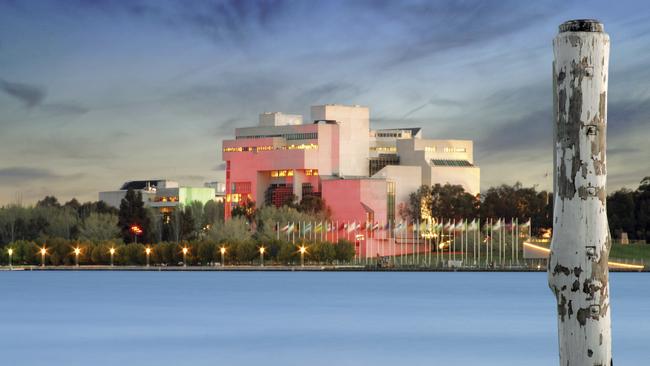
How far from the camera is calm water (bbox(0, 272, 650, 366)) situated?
48.2m

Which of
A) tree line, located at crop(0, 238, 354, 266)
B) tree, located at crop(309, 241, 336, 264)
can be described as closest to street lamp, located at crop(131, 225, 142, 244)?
tree line, located at crop(0, 238, 354, 266)

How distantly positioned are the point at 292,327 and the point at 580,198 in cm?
6010

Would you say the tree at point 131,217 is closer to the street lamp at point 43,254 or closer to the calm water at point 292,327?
the street lamp at point 43,254

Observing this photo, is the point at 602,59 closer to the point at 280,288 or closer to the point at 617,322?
the point at 617,322

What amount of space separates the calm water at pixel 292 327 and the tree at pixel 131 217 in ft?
200

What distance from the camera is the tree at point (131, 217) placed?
18600 centimetres

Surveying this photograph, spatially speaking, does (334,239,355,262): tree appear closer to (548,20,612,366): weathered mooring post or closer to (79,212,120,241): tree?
(79,212,120,241): tree

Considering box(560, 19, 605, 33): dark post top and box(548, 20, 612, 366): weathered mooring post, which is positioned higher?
box(560, 19, 605, 33): dark post top

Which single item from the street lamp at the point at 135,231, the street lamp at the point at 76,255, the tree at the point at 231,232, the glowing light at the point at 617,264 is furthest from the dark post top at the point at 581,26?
the tree at the point at 231,232

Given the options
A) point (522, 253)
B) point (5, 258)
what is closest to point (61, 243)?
point (5, 258)

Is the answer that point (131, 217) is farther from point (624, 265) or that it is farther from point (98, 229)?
point (624, 265)

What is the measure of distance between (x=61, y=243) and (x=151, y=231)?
1764 cm

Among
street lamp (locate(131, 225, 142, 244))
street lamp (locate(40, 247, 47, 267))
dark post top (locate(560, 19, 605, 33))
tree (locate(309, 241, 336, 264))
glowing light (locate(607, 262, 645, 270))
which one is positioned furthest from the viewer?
street lamp (locate(131, 225, 142, 244))

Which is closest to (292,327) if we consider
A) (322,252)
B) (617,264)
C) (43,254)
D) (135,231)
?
(322,252)
